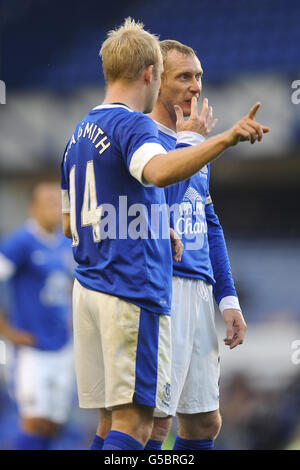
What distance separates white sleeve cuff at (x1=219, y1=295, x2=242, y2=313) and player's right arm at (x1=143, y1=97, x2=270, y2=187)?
0.86m

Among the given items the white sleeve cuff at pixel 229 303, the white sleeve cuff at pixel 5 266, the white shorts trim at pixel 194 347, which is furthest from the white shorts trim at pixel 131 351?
the white sleeve cuff at pixel 5 266

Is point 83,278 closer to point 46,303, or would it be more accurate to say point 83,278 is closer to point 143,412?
point 143,412

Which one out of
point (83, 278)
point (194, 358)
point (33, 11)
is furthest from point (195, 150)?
point (33, 11)

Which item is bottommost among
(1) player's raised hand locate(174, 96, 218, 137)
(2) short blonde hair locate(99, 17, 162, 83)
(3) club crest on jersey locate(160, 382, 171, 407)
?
(3) club crest on jersey locate(160, 382, 171, 407)

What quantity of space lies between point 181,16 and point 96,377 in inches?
347

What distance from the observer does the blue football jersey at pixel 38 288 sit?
5.30 metres

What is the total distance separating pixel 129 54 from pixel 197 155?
48 cm

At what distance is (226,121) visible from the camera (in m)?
8.86

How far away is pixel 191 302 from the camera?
251 centimetres

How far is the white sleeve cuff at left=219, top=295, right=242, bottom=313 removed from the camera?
2.63 metres

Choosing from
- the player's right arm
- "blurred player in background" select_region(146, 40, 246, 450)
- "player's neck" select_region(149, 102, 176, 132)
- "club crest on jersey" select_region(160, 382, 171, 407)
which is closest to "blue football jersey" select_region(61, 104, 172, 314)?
the player's right arm

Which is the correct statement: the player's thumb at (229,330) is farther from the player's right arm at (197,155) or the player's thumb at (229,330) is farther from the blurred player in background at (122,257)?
the player's right arm at (197,155)

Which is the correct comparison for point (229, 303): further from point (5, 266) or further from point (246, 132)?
point (5, 266)

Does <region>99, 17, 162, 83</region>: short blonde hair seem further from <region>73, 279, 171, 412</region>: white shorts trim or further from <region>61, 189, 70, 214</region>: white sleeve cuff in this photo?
<region>73, 279, 171, 412</region>: white shorts trim
